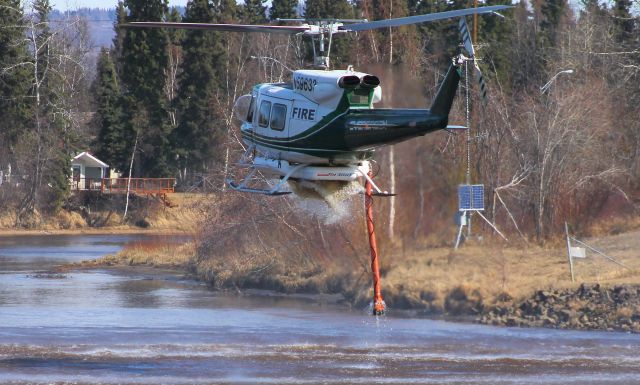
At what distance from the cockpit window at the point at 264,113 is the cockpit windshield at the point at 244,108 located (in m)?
0.65

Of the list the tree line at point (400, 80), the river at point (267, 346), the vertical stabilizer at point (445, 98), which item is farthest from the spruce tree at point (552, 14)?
the vertical stabilizer at point (445, 98)

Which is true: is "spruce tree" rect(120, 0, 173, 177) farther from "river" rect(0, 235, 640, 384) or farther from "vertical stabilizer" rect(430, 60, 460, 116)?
"vertical stabilizer" rect(430, 60, 460, 116)

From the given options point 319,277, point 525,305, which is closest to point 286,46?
point 319,277

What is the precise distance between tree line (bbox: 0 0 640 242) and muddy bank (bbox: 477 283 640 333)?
3.95 meters

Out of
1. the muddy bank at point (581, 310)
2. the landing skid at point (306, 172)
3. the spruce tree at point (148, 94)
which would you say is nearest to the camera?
the landing skid at point (306, 172)

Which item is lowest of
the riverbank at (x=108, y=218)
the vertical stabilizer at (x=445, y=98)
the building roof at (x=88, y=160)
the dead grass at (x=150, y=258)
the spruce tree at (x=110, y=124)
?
the dead grass at (x=150, y=258)

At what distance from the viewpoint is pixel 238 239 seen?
4928 cm

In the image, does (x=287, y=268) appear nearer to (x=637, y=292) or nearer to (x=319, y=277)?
(x=319, y=277)

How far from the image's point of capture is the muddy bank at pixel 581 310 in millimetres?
39562

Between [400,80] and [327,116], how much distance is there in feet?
13.5

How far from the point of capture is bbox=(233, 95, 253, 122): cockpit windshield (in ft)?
95.8

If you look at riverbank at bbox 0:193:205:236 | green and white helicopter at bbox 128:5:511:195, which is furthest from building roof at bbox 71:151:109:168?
green and white helicopter at bbox 128:5:511:195

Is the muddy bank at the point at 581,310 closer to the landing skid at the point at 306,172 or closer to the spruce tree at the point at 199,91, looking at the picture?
the landing skid at the point at 306,172

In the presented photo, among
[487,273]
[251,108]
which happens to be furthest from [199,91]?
[251,108]
